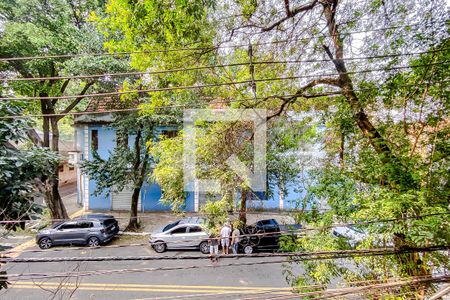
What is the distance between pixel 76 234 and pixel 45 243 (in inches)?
44.7

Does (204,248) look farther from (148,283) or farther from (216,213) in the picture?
(216,213)

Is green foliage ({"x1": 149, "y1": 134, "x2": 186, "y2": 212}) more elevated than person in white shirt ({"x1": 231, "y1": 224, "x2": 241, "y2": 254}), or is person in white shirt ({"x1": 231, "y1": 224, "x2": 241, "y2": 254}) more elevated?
green foliage ({"x1": 149, "y1": 134, "x2": 186, "y2": 212})

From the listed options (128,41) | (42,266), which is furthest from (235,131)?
(42,266)

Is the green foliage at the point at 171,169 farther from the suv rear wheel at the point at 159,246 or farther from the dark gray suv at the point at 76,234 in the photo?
the dark gray suv at the point at 76,234

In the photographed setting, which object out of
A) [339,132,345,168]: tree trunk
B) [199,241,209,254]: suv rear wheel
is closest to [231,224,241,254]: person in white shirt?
[199,241,209,254]: suv rear wheel

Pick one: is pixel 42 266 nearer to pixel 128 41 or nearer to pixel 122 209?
pixel 122 209

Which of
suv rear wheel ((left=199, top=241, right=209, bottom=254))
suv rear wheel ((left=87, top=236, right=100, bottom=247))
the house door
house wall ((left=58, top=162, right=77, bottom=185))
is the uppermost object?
house wall ((left=58, top=162, right=77, bottom=185))

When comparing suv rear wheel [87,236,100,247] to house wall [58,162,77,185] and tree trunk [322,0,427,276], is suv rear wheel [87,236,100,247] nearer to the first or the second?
tree trunk [322,0,427,276]

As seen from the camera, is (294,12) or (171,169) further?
(171,169)

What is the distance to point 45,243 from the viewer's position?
29.5ft

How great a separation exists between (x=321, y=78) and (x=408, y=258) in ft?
11.4

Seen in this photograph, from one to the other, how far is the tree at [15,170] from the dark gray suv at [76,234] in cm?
575

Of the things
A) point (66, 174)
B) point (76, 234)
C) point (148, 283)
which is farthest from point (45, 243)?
point (66, 174)

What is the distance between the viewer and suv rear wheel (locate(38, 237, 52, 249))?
29.3 feet
